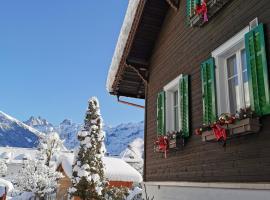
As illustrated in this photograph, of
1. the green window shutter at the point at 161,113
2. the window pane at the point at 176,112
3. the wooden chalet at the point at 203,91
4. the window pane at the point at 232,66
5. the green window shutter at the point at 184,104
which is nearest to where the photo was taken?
the wooden chalet at the point at 203,91

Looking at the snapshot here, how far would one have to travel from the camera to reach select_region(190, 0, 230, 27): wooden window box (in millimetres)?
6672

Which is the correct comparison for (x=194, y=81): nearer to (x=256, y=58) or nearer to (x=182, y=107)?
(x=182, y=107)

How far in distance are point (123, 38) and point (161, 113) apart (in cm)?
289

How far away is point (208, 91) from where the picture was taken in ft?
22.0

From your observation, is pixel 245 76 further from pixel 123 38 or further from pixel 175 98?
pixel 123 38

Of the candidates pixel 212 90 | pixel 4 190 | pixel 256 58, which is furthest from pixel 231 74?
pixel 4 190

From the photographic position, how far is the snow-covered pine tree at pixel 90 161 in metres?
16.7

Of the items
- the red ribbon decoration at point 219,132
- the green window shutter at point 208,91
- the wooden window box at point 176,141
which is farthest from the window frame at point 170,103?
the red ribbon decoration at point 219,132

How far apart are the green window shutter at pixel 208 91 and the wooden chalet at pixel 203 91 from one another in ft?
0.06

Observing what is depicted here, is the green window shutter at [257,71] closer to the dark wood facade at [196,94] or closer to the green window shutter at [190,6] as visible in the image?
the dark wood facade at [196,94]

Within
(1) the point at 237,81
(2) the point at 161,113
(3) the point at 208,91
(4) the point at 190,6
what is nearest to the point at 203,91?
(3) the point at 208,91

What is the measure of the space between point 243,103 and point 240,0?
1.92 m

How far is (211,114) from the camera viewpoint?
653 cm

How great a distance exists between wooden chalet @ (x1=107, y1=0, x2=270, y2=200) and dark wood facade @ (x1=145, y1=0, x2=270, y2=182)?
2 cm
